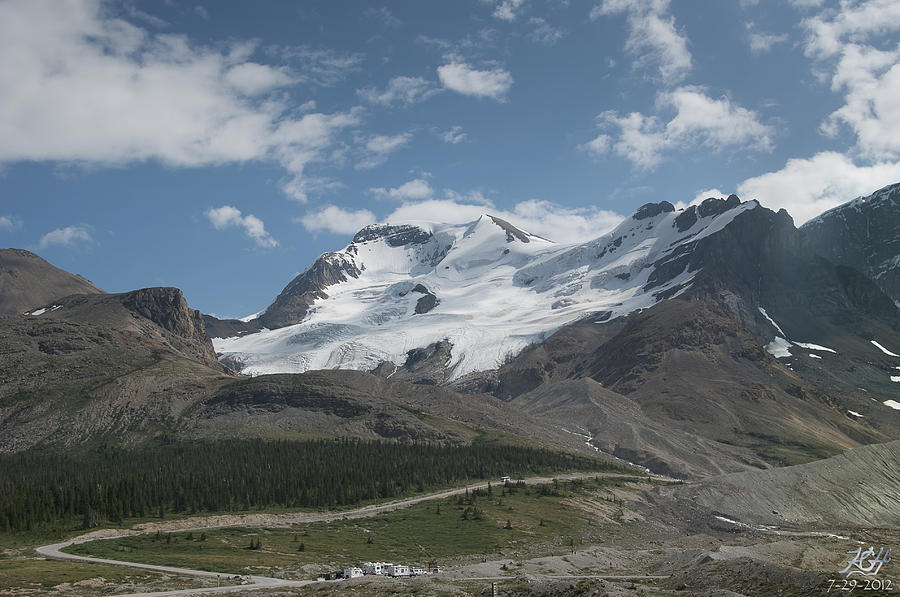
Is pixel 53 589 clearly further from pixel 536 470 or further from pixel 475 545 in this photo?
pixel 536 470

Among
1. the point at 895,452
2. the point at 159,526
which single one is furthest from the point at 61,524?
the point at 895,452

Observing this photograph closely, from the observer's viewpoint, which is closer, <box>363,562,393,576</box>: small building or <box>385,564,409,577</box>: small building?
<box>363,562,393,576</box>: small building

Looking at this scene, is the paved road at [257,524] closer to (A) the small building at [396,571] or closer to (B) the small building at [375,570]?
(B) the small building at [375,570]

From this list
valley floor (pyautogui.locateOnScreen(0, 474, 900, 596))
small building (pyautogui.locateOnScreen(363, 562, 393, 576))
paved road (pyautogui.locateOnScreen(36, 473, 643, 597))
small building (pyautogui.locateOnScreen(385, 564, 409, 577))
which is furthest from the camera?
small building (pyautogui.locateOnScreen(385, 564, 409, 577))

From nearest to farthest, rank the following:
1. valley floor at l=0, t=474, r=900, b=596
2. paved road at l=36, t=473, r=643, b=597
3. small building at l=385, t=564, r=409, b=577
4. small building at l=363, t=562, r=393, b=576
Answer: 1. valley floor at l=0, t=474, r=900, b=596
2. paved road at l=36, t=473, r=643, b=597
3. small building at l=363, t=562, r=393, b=576
4. small building at l=385, t=564, r=409, b=577

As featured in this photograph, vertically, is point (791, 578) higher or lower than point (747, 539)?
higher

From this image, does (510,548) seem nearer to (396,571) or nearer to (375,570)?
(396,571)

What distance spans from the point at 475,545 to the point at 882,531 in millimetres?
72893

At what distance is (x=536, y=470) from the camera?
19450cm

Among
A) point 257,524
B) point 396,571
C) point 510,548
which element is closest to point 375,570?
point 396,571

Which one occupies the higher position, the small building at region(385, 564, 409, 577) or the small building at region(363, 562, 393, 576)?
the small building at region(363, 562, 393, 576)

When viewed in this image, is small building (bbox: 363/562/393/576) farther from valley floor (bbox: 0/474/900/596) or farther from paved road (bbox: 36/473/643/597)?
paved road (bbox: 36/473/643/597)

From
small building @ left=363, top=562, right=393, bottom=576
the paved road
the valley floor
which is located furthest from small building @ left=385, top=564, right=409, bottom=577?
the paved road

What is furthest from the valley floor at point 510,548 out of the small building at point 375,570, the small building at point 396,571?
the small building at point 375,570
